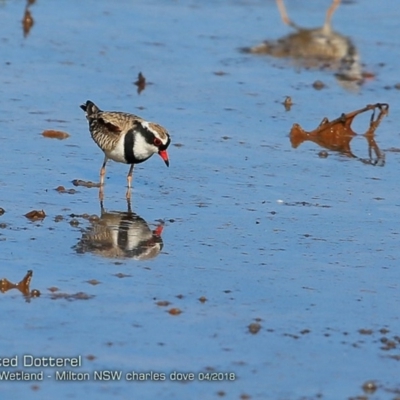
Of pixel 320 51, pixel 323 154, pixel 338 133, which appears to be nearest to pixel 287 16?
pixel 320 51

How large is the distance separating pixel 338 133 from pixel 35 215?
14.3 ft

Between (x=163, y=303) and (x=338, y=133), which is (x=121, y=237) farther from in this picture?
(x=338, y=133)

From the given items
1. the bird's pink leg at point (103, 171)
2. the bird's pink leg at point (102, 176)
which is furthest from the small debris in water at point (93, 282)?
the bird's pink leg at point (103, 171)

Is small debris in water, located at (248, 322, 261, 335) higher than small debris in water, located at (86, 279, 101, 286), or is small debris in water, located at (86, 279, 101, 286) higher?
small debris in water, located at (86, 279, 101, 286)

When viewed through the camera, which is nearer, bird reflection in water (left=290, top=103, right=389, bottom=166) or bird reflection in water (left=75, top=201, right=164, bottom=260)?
bird reflection in water (left=75, top=201, right=164, bottom=260)

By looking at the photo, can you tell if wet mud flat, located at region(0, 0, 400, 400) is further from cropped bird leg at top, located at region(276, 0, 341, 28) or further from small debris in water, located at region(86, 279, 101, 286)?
cropped bird leg at top, located at region(276, 0, 341, 28)

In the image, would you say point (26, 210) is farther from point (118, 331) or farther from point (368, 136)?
point (368, 136)

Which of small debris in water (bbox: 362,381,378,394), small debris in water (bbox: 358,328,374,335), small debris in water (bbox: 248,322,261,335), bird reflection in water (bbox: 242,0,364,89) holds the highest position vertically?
bird reflection in water (bbox: 242,0,364,89)

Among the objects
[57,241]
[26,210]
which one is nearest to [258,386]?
[57,241]

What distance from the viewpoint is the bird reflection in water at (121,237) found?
8.42m

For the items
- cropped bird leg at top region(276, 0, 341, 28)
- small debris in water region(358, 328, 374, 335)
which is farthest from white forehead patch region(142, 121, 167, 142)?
cropped bird leg at top region(276, 0, 341, 28)

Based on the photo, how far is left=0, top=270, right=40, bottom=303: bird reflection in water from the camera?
7.41 metres

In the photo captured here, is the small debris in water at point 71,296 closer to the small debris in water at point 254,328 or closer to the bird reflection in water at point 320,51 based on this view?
the small debris in water at point 254,328

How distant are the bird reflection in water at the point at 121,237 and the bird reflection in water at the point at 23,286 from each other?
936 millimetres
